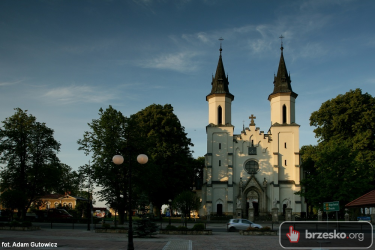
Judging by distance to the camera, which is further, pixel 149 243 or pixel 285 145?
pixel 285 145

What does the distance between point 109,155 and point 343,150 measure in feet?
82.3

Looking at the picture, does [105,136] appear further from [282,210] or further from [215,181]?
[282,210]

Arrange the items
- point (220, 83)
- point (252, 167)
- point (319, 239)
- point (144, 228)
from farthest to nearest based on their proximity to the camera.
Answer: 1. point (220, 83)
2. point (252, 167)
3. point (144, 228)
4. point (319, 239)

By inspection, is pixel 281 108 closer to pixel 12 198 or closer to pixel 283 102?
pixel 283 102

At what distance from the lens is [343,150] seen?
136 feet

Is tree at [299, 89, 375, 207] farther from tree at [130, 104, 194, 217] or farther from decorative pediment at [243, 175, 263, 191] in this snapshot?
tree at [130, 104, 194, 217]

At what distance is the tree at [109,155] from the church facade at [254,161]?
1856cm

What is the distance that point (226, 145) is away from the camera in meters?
54.9

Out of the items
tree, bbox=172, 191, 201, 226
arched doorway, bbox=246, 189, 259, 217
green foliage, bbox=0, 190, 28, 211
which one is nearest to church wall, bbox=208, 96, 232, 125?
arched doorway, bbox=246, 189, 259, 217

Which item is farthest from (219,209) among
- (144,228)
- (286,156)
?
(144,228)

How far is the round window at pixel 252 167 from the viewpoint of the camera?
54.2 meters

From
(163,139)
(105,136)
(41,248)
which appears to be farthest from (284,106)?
(41,248)

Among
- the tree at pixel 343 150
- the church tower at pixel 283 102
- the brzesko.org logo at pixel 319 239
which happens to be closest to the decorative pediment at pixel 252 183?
the tree at pixel 343 150

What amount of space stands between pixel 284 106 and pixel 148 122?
1961cm
